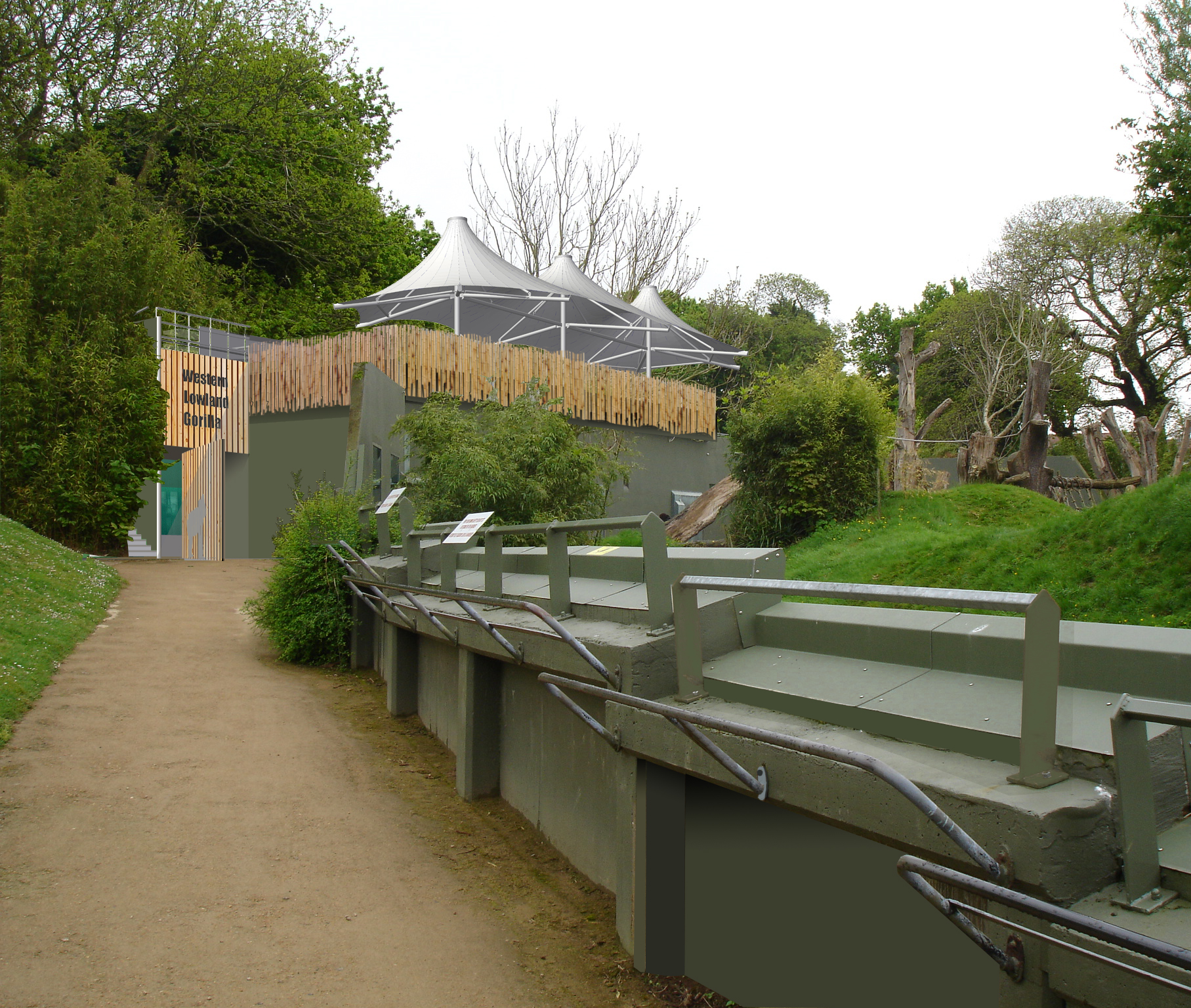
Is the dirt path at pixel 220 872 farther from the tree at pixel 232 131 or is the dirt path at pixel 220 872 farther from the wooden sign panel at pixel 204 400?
the tree at pixel 232 131

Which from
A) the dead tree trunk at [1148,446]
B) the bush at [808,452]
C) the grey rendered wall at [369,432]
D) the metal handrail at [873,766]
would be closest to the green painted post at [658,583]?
the metal handrail at [873,766]

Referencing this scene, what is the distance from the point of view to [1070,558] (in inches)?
301

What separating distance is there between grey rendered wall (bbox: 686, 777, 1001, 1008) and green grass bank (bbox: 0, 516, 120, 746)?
5.46 m

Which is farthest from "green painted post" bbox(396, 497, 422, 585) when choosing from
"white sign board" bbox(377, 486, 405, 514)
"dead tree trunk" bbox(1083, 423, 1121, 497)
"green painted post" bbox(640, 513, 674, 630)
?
"dead tree trunk" bbox(1083, 423, 1121, 497)

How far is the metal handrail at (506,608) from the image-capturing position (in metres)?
4.03

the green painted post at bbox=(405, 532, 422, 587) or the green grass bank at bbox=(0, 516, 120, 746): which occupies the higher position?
the green painted post at bbox=(405, 532, 422, 587)

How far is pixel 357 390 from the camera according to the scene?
565 inches

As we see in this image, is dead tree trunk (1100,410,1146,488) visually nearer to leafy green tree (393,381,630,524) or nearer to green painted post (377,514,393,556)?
leafy green tree (393,381,630,524)

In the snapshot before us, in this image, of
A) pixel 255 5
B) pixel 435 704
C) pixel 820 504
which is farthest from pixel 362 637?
pixel 255 5

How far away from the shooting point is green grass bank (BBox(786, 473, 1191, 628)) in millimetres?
6680

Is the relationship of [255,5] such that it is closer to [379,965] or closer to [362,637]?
[362,637]

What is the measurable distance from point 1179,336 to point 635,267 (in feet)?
59.6

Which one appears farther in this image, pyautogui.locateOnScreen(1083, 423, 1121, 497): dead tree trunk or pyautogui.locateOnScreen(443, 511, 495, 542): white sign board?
pyautogui.locateOnScreen(1083, 423, 1121, 497): dead tree trunk

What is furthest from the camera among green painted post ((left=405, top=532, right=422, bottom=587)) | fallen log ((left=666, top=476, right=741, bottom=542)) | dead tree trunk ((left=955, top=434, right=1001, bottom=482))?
fallen log ((left=666, top=476, right=741, bottom=542))
